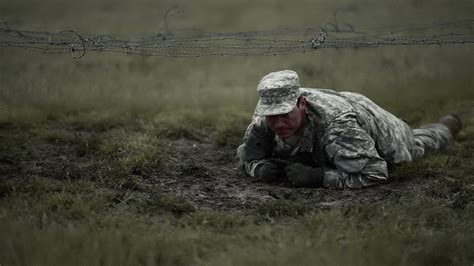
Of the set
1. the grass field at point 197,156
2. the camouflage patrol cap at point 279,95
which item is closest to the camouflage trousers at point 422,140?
the grass field at point 197,156

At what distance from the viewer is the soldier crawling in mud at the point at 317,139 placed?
5500mm

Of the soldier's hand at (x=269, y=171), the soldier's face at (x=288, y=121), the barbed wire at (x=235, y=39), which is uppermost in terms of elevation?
the barbed wire at (x=235, y=39)

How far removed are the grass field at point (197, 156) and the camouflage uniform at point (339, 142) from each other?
19 centimetres

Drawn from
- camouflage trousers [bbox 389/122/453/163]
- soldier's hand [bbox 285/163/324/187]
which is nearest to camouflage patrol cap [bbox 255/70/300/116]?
soldier's hand [bbox 285/163/324/187]

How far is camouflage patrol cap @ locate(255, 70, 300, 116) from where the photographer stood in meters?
5.38

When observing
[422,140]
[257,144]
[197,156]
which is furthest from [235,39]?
[422,140]

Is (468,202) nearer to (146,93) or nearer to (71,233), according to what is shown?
(71,233)

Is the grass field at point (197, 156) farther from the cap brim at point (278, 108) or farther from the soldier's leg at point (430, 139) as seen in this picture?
the cap brim at point (278, 108)

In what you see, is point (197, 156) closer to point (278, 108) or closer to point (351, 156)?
point (278, 108)

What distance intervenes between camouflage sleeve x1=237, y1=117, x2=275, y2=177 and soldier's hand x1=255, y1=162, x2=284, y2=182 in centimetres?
9

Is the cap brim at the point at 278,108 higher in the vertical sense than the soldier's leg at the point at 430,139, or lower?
higher

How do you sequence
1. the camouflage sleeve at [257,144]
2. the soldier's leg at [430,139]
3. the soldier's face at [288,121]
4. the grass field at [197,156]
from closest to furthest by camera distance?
the grass field at [197,156]
the soldier's face at [288,121]
the camouflage sleeve at [257,144]
the soldier's leg at [430,139]

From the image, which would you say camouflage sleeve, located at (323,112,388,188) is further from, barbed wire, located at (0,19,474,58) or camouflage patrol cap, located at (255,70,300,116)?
barbed wire, located at (0,19,474,58)

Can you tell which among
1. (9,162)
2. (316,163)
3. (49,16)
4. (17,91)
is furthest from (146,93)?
(316,163)
